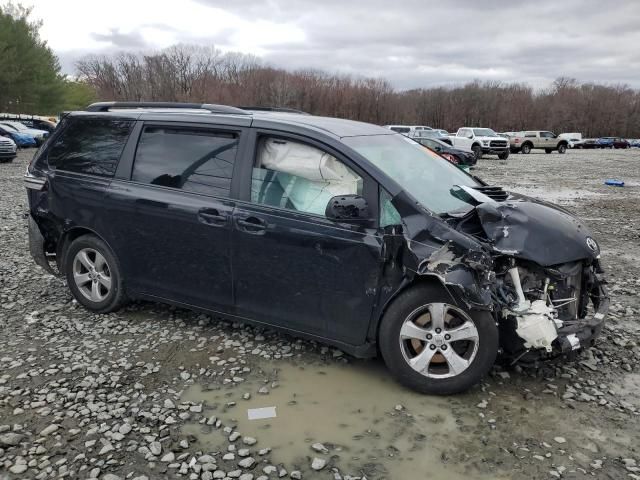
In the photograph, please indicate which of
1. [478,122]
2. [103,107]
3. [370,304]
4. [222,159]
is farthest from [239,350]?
[478,122]

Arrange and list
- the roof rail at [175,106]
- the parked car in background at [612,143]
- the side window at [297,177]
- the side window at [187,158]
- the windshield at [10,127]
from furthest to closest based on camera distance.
Result: the parked car in background at [612,143] < the windshield at [10,127] < the roof rail at [175,106] < the side window at [187,158] < the side window at [297,177]

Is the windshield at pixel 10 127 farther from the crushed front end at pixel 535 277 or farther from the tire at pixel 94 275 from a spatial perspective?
the crushed front end at pixel 535 277

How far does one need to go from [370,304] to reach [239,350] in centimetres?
125

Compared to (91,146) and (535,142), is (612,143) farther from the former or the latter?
(91,146)

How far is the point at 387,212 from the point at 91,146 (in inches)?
118

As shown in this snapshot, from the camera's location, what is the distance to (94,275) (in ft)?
15.9

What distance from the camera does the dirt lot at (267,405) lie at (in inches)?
113

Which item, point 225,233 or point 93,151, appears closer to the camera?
point 225,233

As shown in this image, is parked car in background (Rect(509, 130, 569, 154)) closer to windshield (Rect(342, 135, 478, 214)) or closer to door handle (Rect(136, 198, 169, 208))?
windshield (Rect(342, 135, 478, 214))

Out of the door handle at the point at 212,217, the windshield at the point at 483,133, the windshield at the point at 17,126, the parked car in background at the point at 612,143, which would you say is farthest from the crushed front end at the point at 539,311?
the parked car in background at the point at 612,143

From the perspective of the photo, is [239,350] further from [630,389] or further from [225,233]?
[630,389]

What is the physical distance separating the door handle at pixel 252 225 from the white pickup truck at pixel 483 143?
29.4 metres

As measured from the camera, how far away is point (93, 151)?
15.9 ft

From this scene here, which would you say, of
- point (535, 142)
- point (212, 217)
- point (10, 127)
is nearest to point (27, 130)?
point (10, 127)
